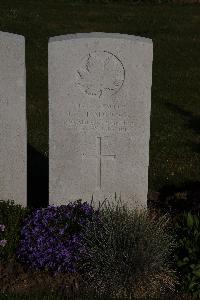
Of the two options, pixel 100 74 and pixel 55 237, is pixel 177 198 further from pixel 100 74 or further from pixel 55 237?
pixel 55 237

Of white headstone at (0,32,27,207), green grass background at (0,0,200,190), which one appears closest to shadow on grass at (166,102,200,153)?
green grass background at (0,0,200,190)

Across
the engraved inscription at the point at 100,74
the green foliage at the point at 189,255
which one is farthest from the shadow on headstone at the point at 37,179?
the green foliage at the point at 189,255

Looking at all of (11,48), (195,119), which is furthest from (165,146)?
(11,48)

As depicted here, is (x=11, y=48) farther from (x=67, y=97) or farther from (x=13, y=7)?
(x=13, y=7)

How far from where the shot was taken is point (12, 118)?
6.55m

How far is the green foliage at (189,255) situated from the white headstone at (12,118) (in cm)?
189

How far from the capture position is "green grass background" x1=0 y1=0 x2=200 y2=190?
962 cm

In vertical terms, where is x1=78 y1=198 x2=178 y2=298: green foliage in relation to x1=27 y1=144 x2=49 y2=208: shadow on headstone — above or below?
below

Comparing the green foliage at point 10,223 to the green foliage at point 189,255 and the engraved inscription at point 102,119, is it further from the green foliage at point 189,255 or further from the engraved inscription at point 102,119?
the green foliage at point 189,255

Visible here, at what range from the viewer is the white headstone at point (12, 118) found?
252 inches

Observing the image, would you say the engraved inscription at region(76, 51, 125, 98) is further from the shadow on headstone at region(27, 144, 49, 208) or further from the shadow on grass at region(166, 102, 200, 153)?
the shadow on grass at region(166, 102, 200, 153)

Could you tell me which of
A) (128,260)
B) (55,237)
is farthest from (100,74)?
(128,260)

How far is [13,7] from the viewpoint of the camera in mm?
19453

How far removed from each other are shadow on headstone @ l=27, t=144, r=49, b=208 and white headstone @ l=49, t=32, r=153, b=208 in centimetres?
85
